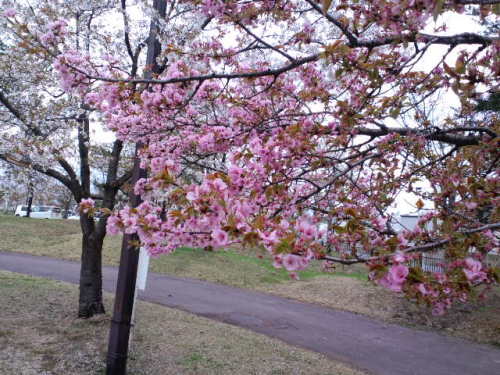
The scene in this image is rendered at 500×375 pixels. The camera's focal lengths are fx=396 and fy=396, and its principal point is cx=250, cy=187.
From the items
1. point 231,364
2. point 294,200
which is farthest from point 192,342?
point 294,200

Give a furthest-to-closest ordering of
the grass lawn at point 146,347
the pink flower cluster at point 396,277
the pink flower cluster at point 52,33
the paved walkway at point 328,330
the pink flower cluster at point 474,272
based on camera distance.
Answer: the paved walkway at point 328,330 → the grass lawn at point 146,347 → the pink flower cluster at point 52,33 → the pink flower cluster at point 474,272 → the pink flower cluster at point 396,277

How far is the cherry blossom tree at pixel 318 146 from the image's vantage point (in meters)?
1.81

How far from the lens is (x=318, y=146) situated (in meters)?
3.33

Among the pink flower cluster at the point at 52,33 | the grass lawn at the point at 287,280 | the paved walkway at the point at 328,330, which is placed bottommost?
the paved walkway at the point at 328,330

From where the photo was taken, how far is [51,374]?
181 inches

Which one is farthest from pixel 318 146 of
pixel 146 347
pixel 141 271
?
pixel 146 347

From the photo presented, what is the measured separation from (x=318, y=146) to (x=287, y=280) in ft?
36.6

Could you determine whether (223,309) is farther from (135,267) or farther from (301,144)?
(301,144)

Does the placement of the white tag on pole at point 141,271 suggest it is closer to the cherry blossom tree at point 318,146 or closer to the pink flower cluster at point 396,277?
the cherry blossom tree at point 318,146

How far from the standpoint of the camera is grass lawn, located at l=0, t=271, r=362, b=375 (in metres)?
5.00

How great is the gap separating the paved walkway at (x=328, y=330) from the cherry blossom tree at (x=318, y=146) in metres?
3.90

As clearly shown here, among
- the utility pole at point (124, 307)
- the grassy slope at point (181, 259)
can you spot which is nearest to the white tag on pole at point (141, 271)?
the utility pole at point (124, 307)

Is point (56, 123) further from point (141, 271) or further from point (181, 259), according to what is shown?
point (181, 259)

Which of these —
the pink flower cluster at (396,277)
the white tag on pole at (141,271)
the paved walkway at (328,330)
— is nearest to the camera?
the pink flower cluster at (396,277)
